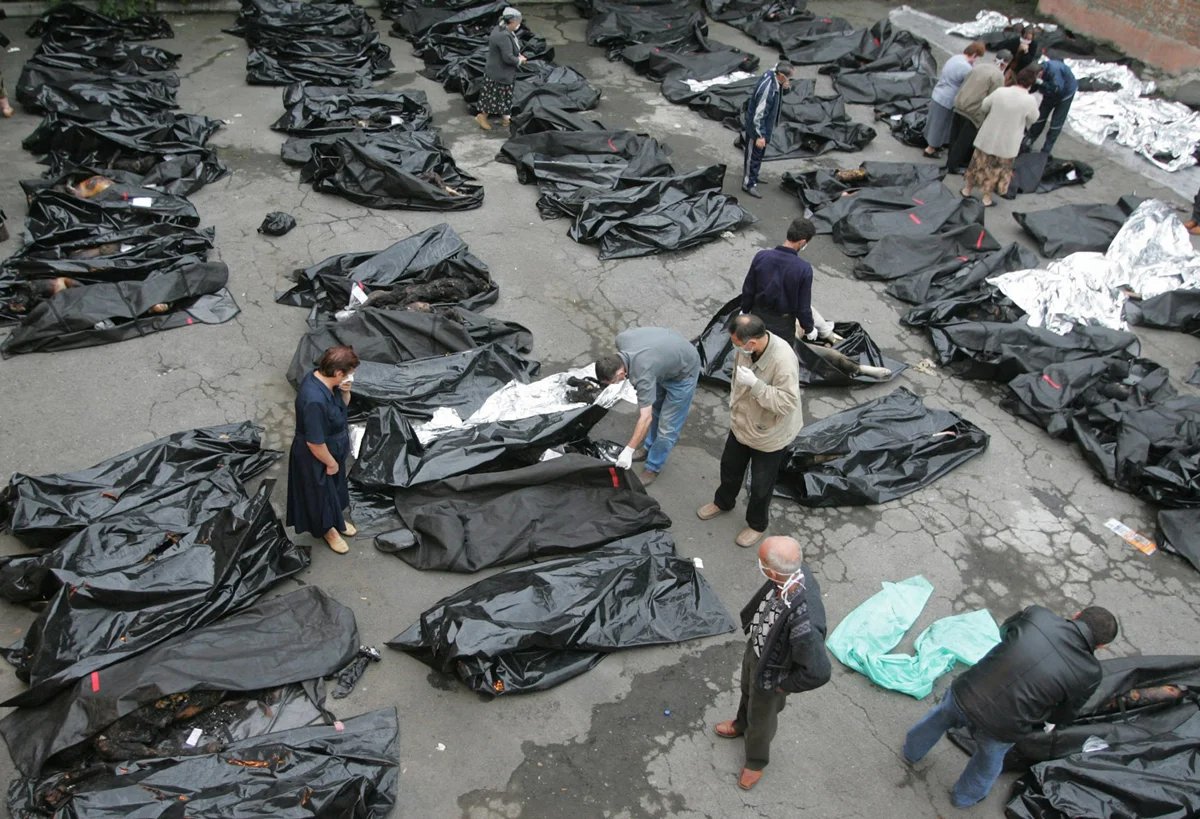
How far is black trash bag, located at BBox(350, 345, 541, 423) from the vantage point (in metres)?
6.19

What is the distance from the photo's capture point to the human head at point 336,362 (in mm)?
4516

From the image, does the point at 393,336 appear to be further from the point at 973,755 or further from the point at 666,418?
the point at 973,755

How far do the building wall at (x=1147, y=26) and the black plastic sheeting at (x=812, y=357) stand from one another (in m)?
9.75

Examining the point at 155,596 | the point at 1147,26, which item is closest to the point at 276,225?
the point at 155,596

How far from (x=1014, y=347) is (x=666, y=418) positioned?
3.50 m

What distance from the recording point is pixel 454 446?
575cm

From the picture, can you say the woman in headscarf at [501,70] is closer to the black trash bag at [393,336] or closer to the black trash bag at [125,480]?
the black trash bag at [393,336]

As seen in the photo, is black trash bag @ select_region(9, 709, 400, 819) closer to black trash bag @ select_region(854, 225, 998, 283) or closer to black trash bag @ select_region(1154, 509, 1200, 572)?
black trash bag @ select_region(1154, 509, 1200, 572)

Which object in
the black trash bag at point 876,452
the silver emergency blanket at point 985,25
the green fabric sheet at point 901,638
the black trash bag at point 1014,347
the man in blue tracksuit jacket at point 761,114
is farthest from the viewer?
the silver emergency blanket at point 985,25

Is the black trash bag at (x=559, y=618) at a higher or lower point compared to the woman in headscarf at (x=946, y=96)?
lower

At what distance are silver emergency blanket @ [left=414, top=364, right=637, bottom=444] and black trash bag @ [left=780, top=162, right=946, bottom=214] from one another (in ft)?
15.3

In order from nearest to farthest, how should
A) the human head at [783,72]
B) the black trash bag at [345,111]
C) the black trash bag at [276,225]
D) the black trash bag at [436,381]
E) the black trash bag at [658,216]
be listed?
the black trash bag at [436,381] → the black trash bag at [276,225] → the black trash bag at [658,216] → the human head at [783,72] → the black trash bag at [345,111]

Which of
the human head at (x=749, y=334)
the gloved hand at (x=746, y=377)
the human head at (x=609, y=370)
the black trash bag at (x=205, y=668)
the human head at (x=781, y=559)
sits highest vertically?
the human head at (x=749, y=334)

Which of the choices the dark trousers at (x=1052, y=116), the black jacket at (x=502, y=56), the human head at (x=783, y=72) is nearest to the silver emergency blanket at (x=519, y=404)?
the human head at (x=783, y=72)
